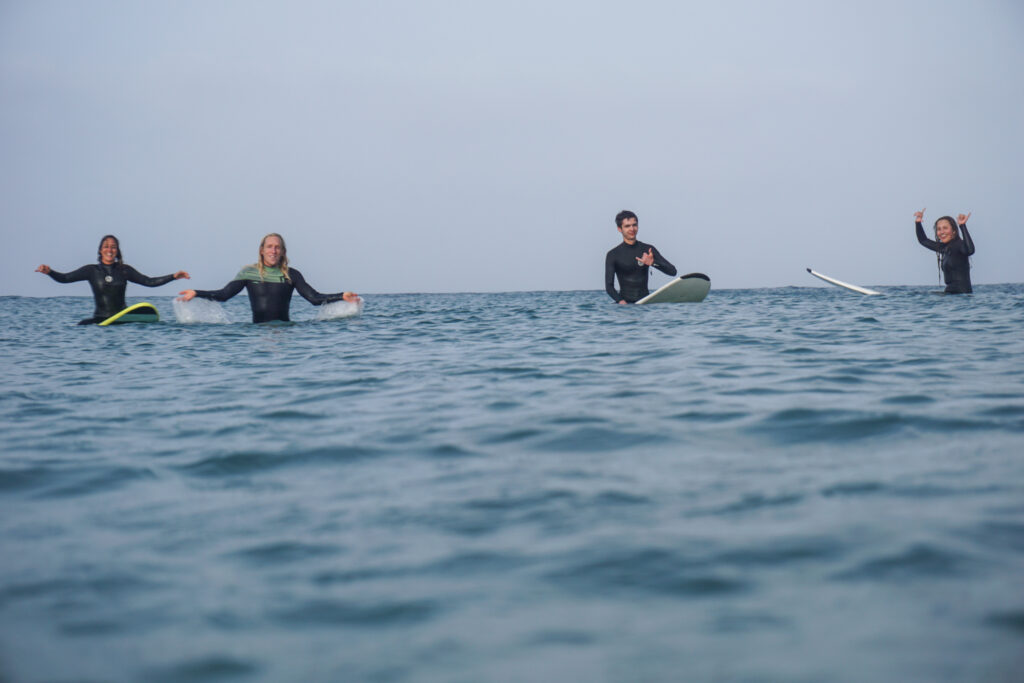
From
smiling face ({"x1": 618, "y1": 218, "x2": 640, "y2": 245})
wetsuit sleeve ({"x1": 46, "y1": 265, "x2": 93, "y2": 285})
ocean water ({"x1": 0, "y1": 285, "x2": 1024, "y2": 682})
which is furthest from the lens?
smiling face ({"x1": 618, "y1": 218, "x2": 640, "y2": 245})

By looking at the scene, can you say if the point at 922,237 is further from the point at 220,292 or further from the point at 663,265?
the point at 220,292

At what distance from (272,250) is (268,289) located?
30.2 inches

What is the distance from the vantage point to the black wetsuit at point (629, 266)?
47.0 feet

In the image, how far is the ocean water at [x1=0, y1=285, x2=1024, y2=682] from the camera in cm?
209

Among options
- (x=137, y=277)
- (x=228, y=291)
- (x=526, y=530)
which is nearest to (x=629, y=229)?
(x=228, y=291)

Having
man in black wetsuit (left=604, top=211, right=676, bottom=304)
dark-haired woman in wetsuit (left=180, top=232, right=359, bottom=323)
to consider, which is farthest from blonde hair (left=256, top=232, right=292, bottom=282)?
man in black wetsuit (left=604, top=211, right=676, bottom=304)

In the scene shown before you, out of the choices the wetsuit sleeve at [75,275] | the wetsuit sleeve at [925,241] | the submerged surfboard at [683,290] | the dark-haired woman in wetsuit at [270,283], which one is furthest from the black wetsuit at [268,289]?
the wetsuit sleeve at [925,241]

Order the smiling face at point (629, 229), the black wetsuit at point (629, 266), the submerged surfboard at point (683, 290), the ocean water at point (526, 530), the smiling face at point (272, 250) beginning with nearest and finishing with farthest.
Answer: the ocean water at point (526, 530), the smiling face at point (272, 250), the smiling face at point (629, 229), the black wetsuit at point (629, 266), the submerged surfboard at point (683, 290)

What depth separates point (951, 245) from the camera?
15203mm

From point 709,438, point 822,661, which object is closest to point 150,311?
point 709,438

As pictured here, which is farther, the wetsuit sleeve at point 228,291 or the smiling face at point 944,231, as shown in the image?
the smiling face at point 944,231

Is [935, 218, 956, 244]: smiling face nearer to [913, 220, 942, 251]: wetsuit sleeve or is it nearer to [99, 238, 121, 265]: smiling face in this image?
[913, 220, 942, 251]: wetsuit sleeve

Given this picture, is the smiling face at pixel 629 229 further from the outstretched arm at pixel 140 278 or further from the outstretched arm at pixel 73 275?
the outstretched arm at pixel 73 275

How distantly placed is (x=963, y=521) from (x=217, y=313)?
13212 millimetres
